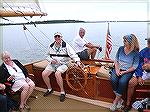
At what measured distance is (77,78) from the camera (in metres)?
4.41

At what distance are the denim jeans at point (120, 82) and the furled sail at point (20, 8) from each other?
227 cm

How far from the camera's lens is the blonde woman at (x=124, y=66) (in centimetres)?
385

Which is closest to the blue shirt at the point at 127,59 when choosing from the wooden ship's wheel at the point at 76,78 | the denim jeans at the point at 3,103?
the wooden ship's wheel at the point at 76,78

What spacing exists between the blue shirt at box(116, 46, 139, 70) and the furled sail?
2.16 m

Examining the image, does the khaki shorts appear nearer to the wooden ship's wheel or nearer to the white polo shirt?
the wooden ship's wheel


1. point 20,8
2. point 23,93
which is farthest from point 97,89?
point 20,8

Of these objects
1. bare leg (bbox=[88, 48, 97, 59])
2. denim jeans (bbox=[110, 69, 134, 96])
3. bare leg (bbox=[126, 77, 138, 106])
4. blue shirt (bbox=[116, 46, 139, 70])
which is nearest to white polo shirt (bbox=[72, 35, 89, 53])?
bare leg (bbox=[88, 48, 97, 59])

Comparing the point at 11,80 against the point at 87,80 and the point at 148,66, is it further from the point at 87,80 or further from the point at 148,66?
the point at 148,66

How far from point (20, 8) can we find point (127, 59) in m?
2.98

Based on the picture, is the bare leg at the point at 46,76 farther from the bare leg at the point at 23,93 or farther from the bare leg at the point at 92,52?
the bare leg at the point at 92,52

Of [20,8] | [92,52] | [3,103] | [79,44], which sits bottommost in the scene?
[3,103]

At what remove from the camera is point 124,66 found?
13.1 ft

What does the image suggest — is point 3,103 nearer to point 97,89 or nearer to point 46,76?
point 46,76

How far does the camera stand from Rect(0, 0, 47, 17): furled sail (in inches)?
210
